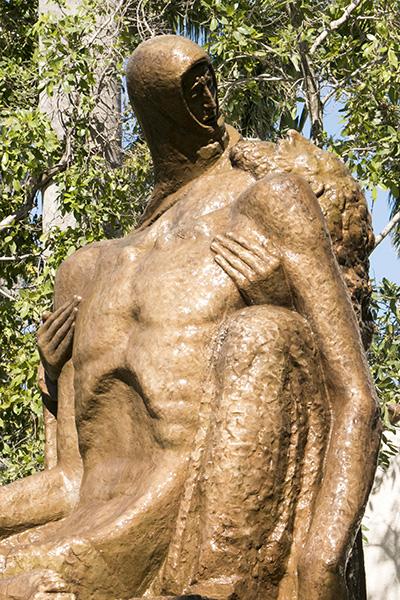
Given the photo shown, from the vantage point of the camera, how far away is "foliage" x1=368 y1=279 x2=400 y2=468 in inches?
272

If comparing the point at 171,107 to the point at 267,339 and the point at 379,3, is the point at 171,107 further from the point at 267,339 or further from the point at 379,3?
the point at 379,3

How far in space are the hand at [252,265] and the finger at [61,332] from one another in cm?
79

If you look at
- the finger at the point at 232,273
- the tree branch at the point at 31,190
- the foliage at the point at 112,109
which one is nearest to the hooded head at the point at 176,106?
the finger at the point at 232,273

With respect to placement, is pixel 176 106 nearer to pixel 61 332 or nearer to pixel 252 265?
pixel 252 265

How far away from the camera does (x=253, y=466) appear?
9.55ft

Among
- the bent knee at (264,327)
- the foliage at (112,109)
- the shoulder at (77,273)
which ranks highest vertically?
the foliage at (112,109)

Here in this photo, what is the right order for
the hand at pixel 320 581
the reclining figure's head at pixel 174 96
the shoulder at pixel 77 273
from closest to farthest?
the hand at pixel 320 581 < the reclining figure's head at pixel 174 96 < the shoulder at pixel 77 273

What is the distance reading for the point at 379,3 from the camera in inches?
310

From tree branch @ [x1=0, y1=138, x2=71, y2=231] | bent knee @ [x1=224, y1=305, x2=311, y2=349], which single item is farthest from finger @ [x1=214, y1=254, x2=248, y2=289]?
tree branch @ [x1=0, y1=138, x2=71, y2=231]

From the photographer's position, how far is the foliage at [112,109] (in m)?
7.44

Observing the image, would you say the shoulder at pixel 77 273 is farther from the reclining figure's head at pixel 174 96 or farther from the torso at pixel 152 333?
A: the reclining figure's head at pixel 174 96

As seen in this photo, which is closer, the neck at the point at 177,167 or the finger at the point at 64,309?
the finger at the point at 64,309

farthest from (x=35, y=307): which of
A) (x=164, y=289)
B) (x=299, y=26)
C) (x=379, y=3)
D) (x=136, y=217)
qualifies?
(x=164, y=289)

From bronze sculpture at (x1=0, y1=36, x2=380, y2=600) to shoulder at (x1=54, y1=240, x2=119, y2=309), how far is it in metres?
0.16
